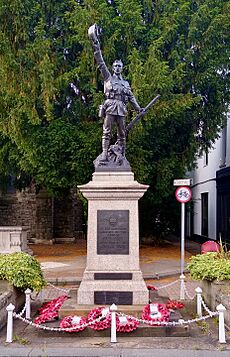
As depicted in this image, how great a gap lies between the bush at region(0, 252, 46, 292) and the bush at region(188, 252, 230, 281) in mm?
3040

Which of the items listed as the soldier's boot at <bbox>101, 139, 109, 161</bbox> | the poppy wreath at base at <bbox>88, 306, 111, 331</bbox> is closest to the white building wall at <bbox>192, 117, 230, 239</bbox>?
the soldier's boot at <bbox>101, 139, 109, 161</bbox>

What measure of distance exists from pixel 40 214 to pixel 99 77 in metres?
13.1

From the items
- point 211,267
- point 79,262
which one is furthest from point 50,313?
point 79,262

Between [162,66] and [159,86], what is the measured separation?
29.0 inches

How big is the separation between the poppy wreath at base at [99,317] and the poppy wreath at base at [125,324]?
160 millimetres

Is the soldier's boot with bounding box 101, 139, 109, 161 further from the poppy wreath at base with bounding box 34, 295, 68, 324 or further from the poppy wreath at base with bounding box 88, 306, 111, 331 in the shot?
the poppy wreath at base with bounding box 88, 306, 111, 331

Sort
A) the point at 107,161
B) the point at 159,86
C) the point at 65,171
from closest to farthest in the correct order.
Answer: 1. the point at 107,161
2. the point at 159,86
3. the point at 65,171

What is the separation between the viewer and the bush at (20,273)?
28.6ft

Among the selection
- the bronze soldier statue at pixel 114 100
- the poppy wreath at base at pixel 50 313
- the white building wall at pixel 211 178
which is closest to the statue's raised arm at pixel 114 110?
the bronze soldier statue at pixel 114 100

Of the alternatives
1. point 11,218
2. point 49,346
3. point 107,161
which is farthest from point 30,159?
point 11,218

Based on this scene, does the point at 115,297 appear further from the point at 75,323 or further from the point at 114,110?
the point at 114,110

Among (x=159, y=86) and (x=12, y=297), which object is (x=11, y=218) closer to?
(x=159, y=86)

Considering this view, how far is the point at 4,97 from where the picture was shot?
57.6ft

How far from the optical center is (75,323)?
733cm
